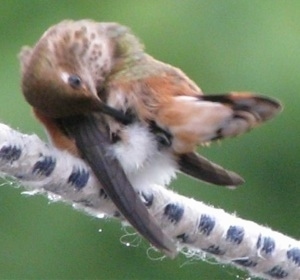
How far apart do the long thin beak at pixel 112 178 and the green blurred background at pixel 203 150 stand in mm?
489

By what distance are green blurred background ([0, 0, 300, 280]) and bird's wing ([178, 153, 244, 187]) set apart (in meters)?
0.44

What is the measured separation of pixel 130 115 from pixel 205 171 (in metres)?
0.08

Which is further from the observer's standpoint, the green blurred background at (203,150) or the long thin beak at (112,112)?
the green blurred background at (203,150)

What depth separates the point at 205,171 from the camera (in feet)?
3.00

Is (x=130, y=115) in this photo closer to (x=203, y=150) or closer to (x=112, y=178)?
(x=112, y=178)

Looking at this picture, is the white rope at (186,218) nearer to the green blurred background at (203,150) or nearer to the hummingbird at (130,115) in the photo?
the hummingbird at (130,115)

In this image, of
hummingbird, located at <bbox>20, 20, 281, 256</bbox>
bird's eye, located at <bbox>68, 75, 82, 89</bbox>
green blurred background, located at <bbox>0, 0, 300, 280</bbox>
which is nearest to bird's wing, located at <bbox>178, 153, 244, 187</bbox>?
hummingbird, located at <bbox>20, 20, 281, 256</bbox>

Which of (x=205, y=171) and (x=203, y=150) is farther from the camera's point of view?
(x=203, y=150)

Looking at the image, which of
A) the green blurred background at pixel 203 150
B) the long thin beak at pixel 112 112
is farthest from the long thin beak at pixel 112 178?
the green blurred background at pixel 203 150

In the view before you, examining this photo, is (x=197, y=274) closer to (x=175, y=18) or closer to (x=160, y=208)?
(x=175, y=18)

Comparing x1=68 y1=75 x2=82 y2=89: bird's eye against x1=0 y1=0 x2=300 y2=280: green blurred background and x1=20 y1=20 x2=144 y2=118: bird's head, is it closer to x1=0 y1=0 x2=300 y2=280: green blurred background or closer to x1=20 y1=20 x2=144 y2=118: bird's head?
x1=20 y1=20 x2=144 y2=118: bird's head

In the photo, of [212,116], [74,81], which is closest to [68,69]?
[74,81]

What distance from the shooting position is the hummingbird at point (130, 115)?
812mm

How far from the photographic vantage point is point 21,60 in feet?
3.04
